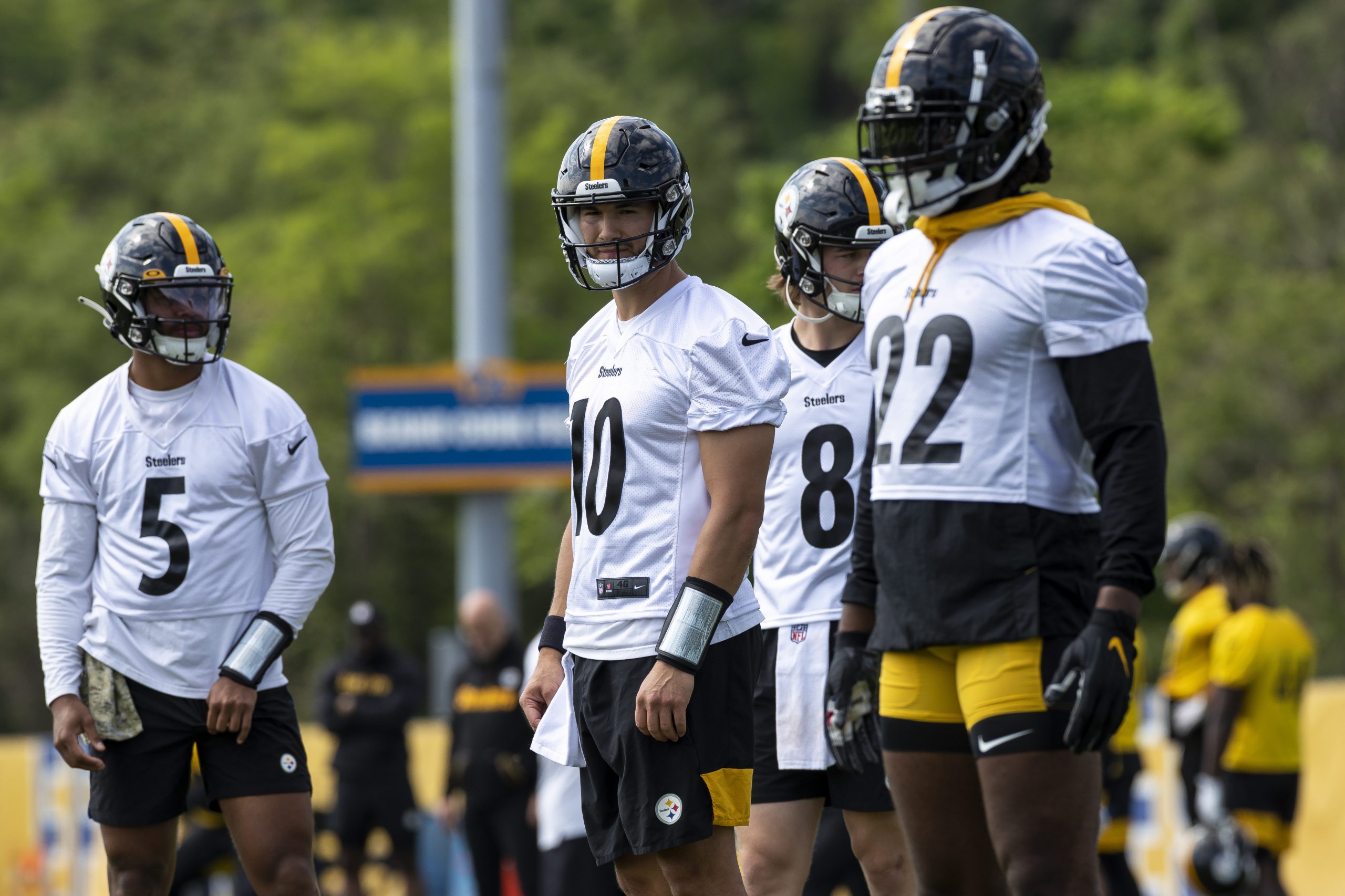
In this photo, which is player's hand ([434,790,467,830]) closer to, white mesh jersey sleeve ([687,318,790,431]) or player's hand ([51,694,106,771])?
player's hand ([51,694,106,771])

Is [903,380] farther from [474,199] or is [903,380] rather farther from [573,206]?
[474,199]

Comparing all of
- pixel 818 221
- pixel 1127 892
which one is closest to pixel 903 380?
pixel 818 221

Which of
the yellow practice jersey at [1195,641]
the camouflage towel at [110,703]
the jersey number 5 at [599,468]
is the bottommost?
the yellow practice jersey at [1195,641]

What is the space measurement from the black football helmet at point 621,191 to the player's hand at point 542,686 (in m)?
1.03

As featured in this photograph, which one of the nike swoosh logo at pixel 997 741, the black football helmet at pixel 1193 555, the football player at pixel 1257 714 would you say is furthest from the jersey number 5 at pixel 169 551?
the black football helmet at pixel 1193 555

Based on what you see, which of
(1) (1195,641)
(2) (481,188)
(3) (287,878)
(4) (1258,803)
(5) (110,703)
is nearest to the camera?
(3) (287,878)

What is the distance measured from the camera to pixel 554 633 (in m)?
5.14

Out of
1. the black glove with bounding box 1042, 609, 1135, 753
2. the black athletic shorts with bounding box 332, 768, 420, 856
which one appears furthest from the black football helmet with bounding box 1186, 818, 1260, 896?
the black glove with bounding box 1042, 609, 1135, 753

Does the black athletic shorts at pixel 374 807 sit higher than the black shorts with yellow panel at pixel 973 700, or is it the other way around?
the black shorts with yellow panel at pixel 973 700

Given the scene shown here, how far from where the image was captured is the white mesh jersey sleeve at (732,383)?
4.69m

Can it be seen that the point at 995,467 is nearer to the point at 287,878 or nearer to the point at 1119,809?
the point at 287,878

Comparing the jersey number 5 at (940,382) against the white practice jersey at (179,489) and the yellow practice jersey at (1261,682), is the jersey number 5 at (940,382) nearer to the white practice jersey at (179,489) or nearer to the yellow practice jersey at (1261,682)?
the white practice jersey at (179,489)

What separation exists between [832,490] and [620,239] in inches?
57.3

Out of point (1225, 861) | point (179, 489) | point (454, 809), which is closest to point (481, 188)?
point (454, 809)
